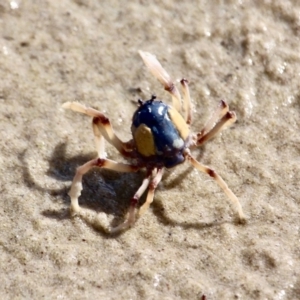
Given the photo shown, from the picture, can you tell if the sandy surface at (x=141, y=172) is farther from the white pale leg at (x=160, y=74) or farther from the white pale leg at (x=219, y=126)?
the white pale leg at (x=160, y=74)

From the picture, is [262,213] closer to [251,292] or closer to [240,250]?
[240,250]

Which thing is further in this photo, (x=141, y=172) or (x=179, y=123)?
(x=141, y=172)

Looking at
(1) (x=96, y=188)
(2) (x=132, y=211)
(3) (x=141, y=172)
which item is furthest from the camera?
(3) (x=141, y=172)

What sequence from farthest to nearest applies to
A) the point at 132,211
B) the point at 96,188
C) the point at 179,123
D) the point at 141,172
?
the point at 141,172 < the point at 96,188 < the point at 179,123 < the point at 132,211

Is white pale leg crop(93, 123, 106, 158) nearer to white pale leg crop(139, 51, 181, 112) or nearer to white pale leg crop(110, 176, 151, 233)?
white pale leg crop(110, 176, 151, 233)

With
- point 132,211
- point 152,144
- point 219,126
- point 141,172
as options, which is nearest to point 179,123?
point 152,144

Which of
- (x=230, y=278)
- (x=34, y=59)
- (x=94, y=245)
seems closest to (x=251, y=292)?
(x=230, y=278)

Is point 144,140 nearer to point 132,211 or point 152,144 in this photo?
point 152,144
